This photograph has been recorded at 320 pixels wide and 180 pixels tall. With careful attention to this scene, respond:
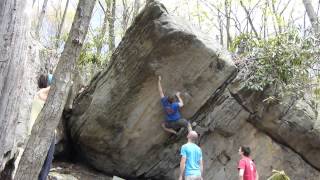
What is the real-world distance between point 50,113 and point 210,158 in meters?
6.92

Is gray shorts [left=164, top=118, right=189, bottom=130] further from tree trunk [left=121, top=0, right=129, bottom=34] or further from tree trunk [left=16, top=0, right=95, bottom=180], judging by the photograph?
tree trunk [left=121, top=0, right=129, bottom=34]

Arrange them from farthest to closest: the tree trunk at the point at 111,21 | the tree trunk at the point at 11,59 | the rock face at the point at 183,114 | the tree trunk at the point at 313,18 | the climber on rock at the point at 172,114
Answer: the tree trunk at the point at 111,21 → the tree trunk at the point at 313,18 → the climber on rock at the point at 172,114 → the rock face at the point at 183,114 → the tree trunk at the point at 11,59

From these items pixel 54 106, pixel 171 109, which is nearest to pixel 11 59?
pixel 54 106

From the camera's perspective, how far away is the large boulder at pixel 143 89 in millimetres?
10672

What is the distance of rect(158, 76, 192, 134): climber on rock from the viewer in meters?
10.9

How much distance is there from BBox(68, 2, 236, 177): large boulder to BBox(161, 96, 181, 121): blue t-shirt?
0.25m

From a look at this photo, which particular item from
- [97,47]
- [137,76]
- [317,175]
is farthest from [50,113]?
[97,47]

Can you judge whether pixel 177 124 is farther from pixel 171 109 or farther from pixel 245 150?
pixel 245 150

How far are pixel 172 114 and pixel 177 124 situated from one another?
362 mm

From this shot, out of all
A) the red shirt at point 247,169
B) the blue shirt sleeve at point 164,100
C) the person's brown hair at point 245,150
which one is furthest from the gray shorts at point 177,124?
the red shirt at point 247,169

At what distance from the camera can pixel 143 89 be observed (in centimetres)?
1104

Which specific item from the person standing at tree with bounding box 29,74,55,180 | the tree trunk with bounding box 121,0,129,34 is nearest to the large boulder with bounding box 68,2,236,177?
the person standing at tree with bounding box 29,74,55,180

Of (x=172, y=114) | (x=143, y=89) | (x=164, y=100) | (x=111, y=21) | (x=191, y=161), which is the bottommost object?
(x=191, y=161)

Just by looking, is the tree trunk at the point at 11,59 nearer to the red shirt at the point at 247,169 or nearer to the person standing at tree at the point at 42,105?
the person standing at tree at the point at 42,105
